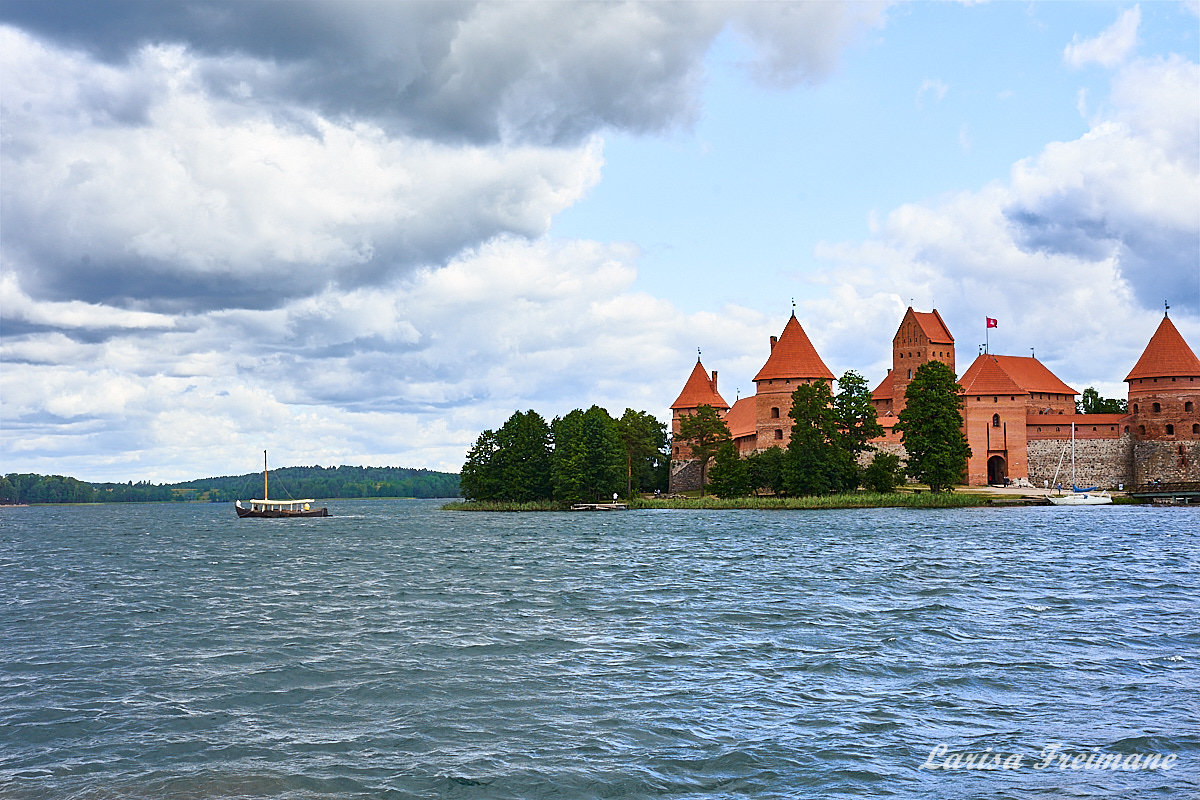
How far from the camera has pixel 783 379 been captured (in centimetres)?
8100

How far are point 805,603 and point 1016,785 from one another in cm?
1263

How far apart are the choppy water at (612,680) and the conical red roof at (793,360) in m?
49.5

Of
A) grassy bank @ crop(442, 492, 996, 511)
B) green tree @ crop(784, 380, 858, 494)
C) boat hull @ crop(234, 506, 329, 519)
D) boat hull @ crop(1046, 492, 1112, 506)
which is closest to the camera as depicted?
grassy bank @ crop(442, 492, 996, 511)

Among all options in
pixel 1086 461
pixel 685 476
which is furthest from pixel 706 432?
pixel 1086 461

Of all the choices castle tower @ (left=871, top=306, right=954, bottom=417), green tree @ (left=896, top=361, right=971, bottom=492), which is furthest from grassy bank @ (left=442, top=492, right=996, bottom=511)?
castle tower @ (left=871, top=306, right=954, bottom=417)

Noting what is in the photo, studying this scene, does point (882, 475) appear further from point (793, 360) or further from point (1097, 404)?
point (1097, 404)

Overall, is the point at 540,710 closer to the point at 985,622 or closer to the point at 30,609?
the point at 985,622

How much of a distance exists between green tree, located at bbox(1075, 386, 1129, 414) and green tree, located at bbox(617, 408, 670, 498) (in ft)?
167

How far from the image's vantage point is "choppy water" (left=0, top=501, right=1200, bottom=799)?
9906mm

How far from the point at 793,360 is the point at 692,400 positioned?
63.6 feet

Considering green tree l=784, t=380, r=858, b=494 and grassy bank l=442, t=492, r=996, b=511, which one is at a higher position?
green tree l=784, t=380, r=858, b=494

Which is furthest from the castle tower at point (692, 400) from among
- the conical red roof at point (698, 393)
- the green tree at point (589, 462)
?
the green tree at point (589, 462)

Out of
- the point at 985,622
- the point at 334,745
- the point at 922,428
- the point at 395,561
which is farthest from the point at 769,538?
the point at 334,745

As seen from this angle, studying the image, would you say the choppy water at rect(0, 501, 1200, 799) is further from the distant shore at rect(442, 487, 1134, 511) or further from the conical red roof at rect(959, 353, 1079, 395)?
the conical red roof at rect(959, 353, 1079, 395)
